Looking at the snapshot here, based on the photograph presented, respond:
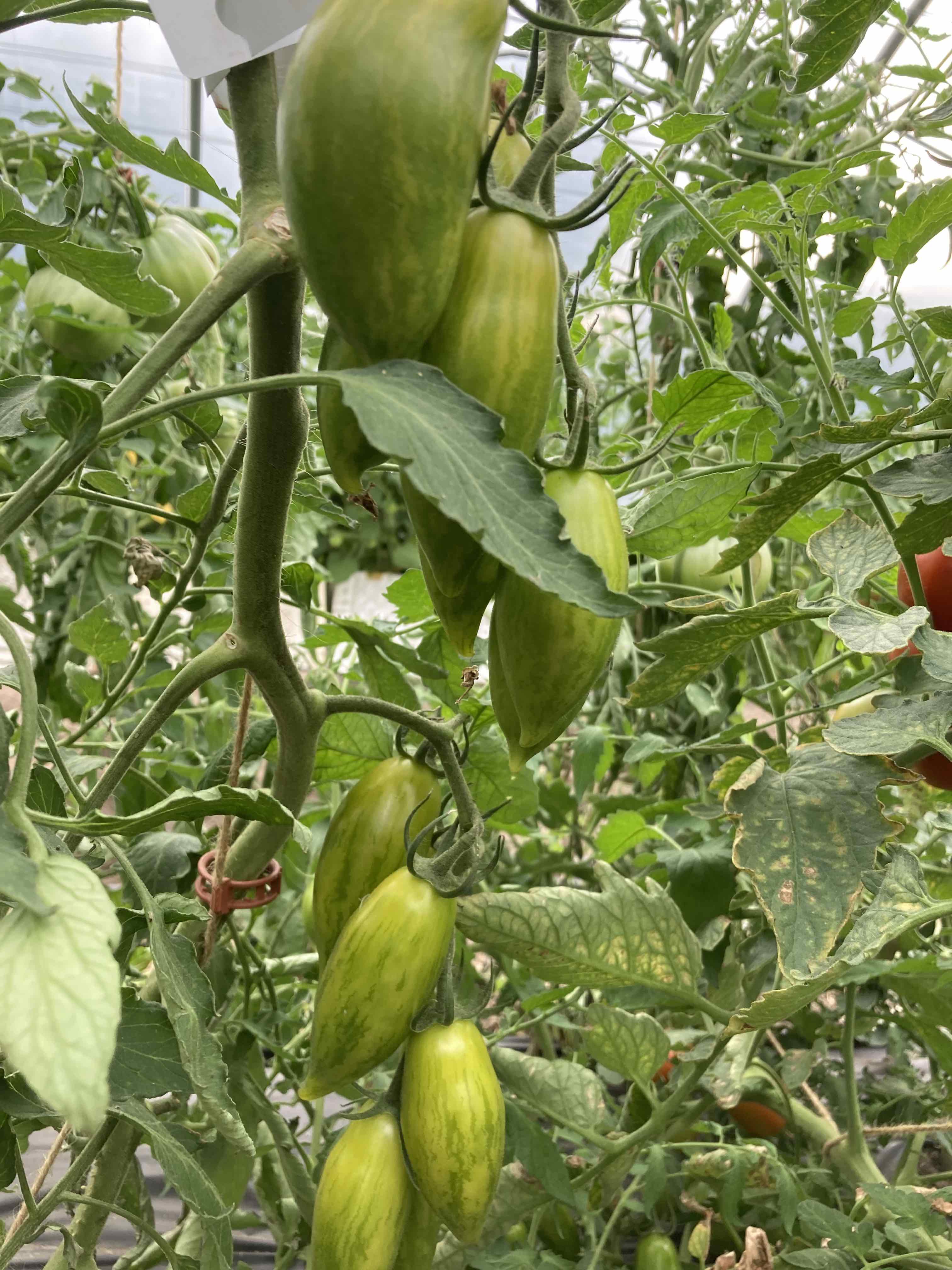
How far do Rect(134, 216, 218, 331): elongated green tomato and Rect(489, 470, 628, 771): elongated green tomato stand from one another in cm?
61

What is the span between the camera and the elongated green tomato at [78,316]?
3.06ft

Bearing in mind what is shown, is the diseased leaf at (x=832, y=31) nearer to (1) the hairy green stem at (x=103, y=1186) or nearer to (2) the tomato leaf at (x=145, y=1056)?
(2) the tomato leaf at (x=145, y=1056)

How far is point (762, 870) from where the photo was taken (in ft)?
1.54

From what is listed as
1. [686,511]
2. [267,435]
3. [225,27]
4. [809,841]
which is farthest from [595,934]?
[225,27]

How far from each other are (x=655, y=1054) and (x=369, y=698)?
0.37 metres

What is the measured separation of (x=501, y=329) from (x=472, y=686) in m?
0.25

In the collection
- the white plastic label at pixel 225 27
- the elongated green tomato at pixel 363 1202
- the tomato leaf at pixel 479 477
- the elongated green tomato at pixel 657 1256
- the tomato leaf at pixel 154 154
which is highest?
the tomato leaf at pixel 154 154

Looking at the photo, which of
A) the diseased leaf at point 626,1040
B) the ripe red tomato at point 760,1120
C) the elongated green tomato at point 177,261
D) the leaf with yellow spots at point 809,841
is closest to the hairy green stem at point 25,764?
the leaf with yellow spots at point 809,841

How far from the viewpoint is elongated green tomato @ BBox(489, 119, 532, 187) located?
319mm

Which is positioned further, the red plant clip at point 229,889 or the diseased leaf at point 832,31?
the red plant clip at point 229,889

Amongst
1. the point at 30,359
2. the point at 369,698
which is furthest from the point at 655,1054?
the point at 30,359

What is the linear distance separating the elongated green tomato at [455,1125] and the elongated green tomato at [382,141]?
308mm

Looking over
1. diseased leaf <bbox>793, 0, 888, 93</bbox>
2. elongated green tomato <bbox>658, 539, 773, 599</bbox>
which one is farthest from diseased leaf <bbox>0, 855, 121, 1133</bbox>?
elongated green tomato <bbox>658, 539, 773, 599</bbox>

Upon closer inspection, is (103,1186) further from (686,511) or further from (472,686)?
(686,511)
